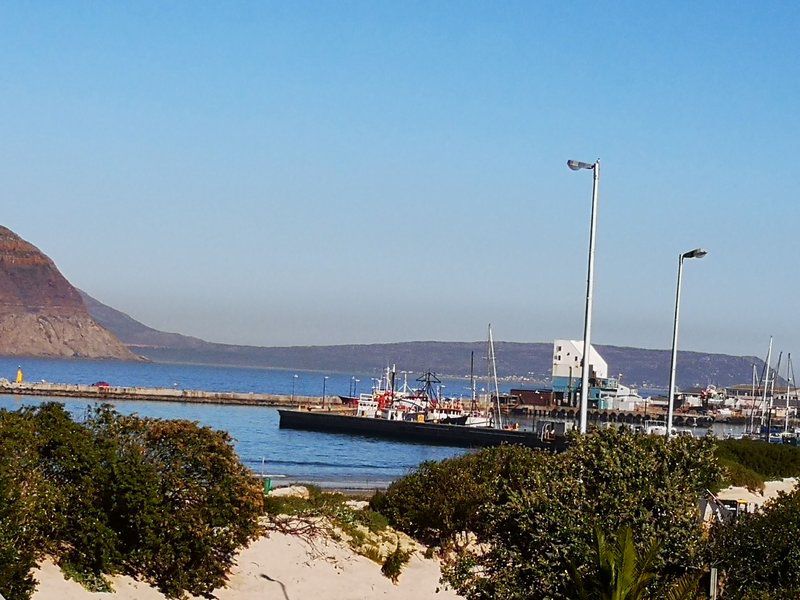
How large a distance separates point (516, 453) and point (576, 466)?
442 inches

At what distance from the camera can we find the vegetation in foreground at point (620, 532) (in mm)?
16328

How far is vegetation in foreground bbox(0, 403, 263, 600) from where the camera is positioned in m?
20.2

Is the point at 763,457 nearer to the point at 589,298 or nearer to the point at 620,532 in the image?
the point at 589,298

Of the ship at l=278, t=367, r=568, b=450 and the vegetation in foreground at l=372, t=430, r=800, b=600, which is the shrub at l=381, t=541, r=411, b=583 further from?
the ship at l=278, t=367, r=568, b=450

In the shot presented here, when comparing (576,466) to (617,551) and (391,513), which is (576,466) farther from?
(391,513)

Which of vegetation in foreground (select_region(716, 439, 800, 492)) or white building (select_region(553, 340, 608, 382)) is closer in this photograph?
vegetation in foreground (select_region(716, 439, 800, 492))

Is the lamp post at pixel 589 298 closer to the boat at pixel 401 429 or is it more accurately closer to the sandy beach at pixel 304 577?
the sandy beach at pixel 304 577

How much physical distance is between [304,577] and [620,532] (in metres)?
9.14

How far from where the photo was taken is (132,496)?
2061 centimetres

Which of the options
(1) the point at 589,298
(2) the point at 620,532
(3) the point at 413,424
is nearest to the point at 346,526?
(1) the point at 589,298

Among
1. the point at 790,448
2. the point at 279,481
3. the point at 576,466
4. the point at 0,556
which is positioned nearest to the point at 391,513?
the point at 576,466

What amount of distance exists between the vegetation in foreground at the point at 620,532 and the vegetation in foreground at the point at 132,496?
4.44m

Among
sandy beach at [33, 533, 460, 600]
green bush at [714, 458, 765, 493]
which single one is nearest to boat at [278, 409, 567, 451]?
green bush at [714, 458, 765, 493]

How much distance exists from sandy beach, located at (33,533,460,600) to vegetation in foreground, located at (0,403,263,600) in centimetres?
33
